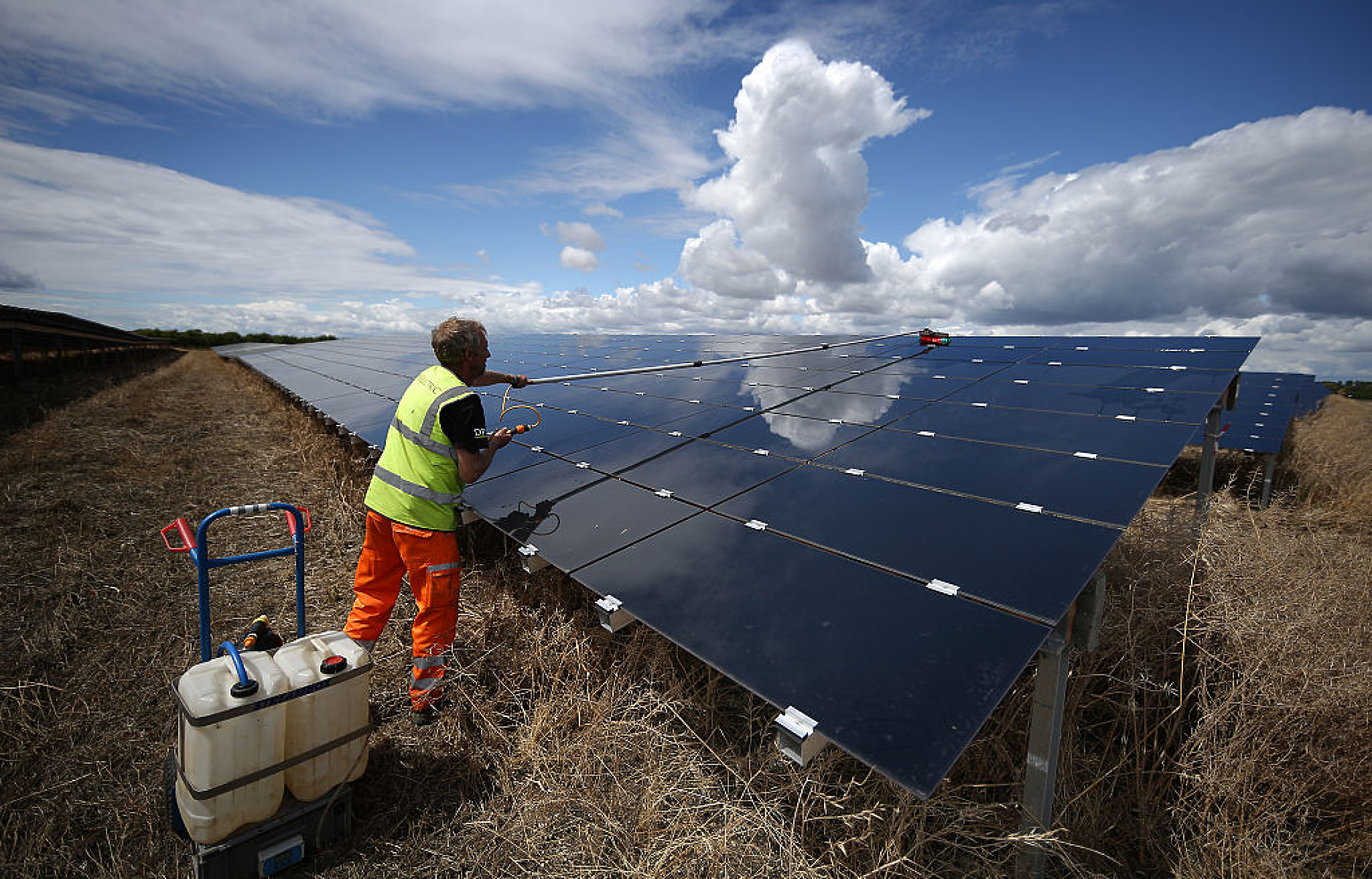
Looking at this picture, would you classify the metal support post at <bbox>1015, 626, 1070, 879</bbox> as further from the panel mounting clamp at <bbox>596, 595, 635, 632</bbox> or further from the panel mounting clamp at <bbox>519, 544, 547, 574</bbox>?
the panel mounting clamp at <bbox>519, 544, 547, 574</bbox>

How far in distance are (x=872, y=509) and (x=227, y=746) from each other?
3.78 metres

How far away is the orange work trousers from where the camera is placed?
388cm

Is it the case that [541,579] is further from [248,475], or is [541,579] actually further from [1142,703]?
[248,475]

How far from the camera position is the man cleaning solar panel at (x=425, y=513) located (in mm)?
3873

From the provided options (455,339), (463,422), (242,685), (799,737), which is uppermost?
(455,339)

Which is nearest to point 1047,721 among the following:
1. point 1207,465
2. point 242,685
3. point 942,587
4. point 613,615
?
point 942,587

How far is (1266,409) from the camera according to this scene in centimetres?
1480

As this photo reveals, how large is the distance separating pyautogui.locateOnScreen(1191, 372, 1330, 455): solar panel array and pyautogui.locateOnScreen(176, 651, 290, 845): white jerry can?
10401 mm

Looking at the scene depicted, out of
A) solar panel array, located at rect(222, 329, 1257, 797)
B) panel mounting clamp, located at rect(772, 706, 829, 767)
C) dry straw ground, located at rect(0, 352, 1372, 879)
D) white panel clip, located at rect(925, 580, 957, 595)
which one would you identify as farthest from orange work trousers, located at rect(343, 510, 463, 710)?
white panel clip, located at rect(925, 580, 957, 595)

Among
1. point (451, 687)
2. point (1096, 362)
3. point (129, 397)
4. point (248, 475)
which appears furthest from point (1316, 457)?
point (129, 397)

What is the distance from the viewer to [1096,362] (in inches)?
286

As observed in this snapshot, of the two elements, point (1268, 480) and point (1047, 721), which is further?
point (1268, 480)

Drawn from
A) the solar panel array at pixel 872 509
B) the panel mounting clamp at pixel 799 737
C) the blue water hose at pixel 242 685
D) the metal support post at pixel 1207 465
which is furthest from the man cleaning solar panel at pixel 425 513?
the metal support post at pixel 1207 465

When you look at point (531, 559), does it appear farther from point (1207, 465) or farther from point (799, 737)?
point (1207, 465)
